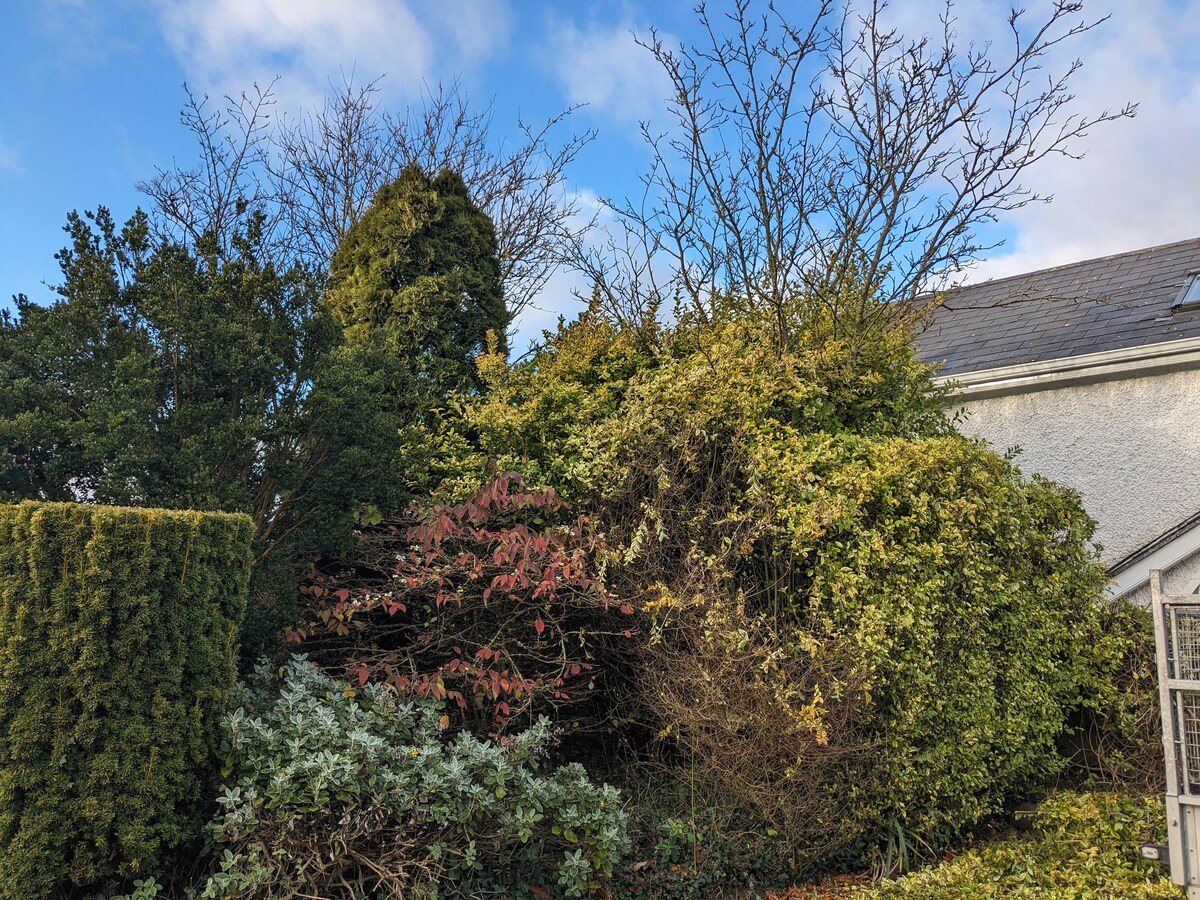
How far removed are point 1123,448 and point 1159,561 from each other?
172 centimetres

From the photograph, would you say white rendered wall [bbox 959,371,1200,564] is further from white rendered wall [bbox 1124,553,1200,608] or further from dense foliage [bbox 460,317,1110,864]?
dense foliage [bbox 460,317,1110,864]

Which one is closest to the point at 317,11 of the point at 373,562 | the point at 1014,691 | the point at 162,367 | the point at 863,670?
the point at 162,367

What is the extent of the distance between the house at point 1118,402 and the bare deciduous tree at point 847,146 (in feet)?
4.08

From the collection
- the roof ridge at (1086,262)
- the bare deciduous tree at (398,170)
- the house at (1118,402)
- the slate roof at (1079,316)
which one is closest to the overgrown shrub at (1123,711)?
the house at (1118,402)

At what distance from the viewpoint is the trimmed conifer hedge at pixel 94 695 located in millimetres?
3090

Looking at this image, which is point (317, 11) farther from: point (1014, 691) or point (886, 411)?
point (1014, 691)

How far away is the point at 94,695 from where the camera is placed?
3.19 m

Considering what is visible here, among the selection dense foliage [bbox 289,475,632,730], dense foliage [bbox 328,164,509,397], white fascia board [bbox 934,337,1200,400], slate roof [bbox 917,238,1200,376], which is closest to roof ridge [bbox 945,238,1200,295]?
slate roof [bbox 917,238,1200,376]

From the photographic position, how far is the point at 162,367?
4668 mm

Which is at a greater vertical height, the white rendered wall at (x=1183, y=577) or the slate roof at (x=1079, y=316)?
the slate roof at (x=1079, y=316)

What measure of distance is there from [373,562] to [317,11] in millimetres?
5480

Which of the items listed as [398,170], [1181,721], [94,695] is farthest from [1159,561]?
[398,170]

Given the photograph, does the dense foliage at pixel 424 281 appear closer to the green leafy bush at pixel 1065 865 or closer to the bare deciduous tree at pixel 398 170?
the green leafy bush at pixel 1065 865

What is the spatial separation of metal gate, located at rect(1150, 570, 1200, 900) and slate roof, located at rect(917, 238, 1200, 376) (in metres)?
4.51
